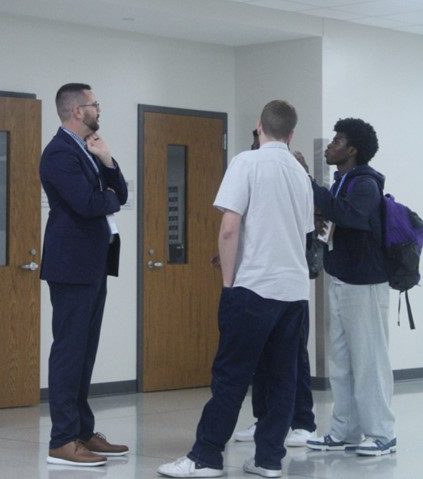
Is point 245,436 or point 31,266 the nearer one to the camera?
point 245,436

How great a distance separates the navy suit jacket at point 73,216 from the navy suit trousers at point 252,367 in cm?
76

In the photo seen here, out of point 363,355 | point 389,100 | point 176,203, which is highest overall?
point 389,100

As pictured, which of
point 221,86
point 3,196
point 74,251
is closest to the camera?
point 74,251

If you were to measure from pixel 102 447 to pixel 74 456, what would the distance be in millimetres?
337

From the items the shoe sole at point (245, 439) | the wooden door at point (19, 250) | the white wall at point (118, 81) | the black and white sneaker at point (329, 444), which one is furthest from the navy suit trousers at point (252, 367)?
the white wall at point (118, 81)

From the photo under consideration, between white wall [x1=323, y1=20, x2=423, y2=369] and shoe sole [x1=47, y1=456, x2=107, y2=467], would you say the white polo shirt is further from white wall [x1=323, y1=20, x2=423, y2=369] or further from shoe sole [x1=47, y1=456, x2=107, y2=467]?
white wall [x1=323, y1=20, x2=423, y2=369]

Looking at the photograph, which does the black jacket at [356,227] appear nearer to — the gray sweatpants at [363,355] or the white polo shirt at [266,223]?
the gray sweatpants at [363,355]

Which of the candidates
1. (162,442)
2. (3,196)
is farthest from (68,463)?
(3,196)

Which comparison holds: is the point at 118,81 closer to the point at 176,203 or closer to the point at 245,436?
the point at 176,203

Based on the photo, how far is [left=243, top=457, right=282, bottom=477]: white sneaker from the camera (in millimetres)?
5301

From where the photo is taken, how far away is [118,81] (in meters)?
8.60

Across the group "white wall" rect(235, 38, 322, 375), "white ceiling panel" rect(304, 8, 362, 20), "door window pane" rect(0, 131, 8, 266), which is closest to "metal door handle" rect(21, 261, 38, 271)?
"door window pane" rect(0, 131, 8, 266)

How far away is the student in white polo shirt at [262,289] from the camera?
5102mm

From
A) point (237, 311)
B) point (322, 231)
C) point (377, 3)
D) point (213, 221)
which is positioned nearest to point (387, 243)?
point (322, 231)
